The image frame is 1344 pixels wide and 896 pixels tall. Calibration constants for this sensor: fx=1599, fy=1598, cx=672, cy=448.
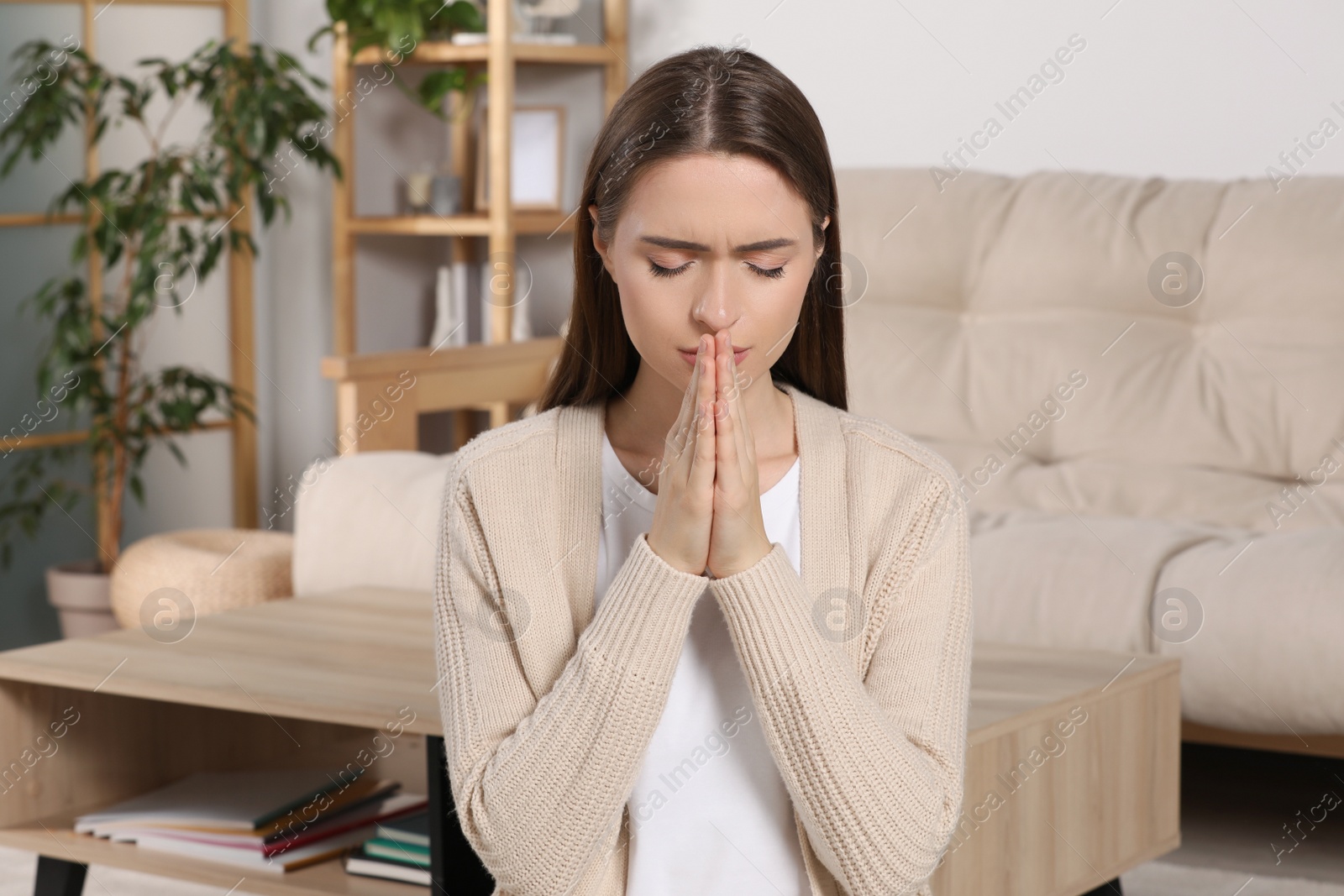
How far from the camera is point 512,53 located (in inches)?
143

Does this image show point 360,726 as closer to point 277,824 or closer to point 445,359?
point 277,824

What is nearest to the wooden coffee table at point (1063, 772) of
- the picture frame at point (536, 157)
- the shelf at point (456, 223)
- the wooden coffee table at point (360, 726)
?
the wooden coffee table at point (360, 726)

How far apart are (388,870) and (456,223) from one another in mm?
2363

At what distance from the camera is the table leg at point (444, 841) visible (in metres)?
1.46

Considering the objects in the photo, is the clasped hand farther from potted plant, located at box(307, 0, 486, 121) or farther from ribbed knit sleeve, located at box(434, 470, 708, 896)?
potted plant, located at box(307, 0, 486, 121)

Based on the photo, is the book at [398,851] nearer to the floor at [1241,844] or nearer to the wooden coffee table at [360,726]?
the wooden coffee table at [360,726]

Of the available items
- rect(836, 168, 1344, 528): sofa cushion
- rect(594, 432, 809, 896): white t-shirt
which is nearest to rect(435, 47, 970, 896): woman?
rect(594, 432, 809, 896): white t-shirt

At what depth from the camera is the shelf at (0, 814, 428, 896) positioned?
5.16ft

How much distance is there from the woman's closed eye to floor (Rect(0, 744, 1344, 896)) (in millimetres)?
1255

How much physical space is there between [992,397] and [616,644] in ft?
6.08

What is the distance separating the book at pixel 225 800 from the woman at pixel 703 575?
0.68 m

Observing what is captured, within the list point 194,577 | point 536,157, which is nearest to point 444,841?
point 194,577

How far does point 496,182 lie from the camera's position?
367 cm

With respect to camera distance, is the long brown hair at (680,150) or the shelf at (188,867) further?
the shelf at (188,867)
